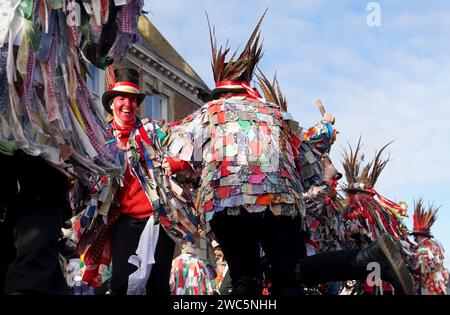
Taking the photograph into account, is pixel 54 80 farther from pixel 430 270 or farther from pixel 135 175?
pixel 430 270

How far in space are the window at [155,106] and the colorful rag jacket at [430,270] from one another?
1408cm

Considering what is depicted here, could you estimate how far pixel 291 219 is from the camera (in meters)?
4.77

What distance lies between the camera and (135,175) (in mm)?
5660

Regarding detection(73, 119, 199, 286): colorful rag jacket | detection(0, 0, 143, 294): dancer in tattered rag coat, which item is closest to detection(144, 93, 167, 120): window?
detection(73, 119, 199, 286): colorful rag jacket

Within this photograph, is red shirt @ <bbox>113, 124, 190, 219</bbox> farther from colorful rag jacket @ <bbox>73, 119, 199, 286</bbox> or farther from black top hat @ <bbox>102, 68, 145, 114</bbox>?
black top hat @ <bbox>102, 68, 145, 114</bbox>

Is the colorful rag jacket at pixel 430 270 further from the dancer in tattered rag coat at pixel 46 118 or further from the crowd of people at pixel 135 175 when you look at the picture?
the dancer in tattered rag coat at pixel 46 118

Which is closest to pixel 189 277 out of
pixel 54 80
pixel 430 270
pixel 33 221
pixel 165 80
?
pixel 430 270

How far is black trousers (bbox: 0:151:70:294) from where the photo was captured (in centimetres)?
292

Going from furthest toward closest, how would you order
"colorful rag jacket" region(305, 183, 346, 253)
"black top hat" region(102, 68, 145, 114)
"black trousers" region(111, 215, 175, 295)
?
"colorful rag jacket" region(305, 183, 346, 253) → "black top hat" region(102, 68, 145, 114) → "black trousers" region(111, 215, 175, 295)

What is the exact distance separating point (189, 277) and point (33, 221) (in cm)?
Result: 926

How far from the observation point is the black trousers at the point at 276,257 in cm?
464

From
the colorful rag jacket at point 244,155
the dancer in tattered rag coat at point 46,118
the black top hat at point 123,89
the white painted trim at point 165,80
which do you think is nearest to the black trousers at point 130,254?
the colorful rag jacket at point 244,155

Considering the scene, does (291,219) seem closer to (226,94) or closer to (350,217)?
(226,94)

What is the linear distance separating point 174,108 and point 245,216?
72.9ft
